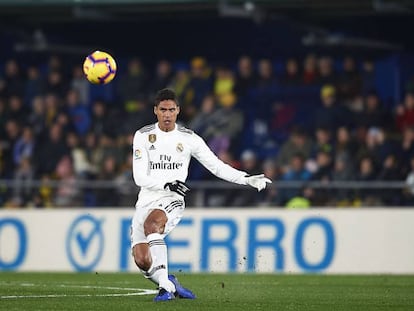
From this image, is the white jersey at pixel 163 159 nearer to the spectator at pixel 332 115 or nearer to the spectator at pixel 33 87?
the spectator at pixel 332 115

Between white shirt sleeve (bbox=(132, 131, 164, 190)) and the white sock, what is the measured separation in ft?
1.79

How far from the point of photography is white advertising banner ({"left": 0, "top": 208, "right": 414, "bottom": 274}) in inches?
760

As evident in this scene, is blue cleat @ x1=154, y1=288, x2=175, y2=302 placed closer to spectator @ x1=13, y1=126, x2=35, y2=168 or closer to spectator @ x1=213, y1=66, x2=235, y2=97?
spectator @ x1=213, y1=66, x2=235, y2=97

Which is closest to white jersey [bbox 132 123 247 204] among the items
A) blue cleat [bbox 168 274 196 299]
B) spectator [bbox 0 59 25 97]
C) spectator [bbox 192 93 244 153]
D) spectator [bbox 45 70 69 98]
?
blue cleat [bbox 168 274 196 299]

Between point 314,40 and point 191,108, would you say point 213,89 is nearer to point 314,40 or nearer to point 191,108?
point 191,108

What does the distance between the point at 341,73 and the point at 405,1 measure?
8.59 feet

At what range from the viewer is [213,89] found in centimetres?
2456

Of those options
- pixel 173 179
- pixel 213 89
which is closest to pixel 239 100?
pixel 213 89

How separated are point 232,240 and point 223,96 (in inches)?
193

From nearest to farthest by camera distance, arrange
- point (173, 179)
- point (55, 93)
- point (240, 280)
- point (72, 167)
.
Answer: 1. point (173, 179)
2. point (240, 280)
3. point (72, 167)
4. point (55, 93)

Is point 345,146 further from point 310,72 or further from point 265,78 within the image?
point 265,78

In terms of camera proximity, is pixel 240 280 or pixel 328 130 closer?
pixel 240 280

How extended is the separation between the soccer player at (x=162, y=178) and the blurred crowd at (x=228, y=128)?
8074 mm

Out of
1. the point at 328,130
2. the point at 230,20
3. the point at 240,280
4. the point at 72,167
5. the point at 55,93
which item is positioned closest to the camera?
the point at 240,280
